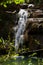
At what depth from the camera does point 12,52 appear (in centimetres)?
879

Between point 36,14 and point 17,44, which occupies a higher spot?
point 36,14

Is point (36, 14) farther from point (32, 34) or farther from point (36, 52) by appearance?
point (36, 52)

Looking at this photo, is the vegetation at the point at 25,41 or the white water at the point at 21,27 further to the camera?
the white water at the point at 21,27

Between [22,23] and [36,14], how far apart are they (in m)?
0.89

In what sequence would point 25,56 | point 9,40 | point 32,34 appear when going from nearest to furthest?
point 25,56 < point 32,34 < point 9,40

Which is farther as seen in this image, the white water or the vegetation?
the white water

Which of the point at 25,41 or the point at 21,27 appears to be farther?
the point at 21,27

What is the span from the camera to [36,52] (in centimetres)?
848

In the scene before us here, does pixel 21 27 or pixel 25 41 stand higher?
pixel 21 27

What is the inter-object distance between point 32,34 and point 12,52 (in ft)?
4.16

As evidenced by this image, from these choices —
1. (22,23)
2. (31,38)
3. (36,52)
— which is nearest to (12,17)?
(22,23)

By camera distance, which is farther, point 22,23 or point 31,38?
point 22,23

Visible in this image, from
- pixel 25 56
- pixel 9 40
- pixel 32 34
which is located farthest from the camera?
pixel 9 40

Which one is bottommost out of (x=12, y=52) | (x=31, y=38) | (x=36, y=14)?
(x=12, y=52)
